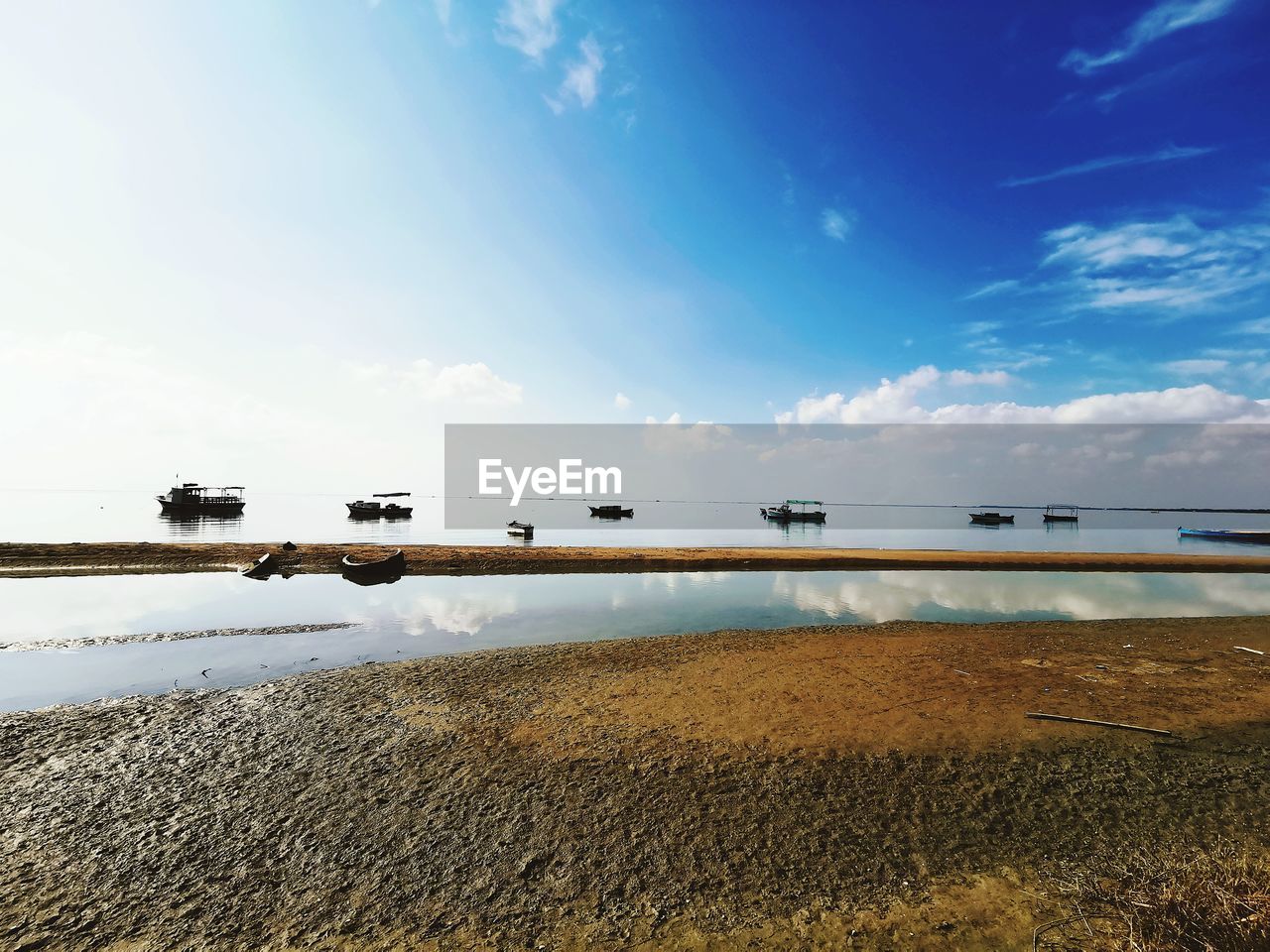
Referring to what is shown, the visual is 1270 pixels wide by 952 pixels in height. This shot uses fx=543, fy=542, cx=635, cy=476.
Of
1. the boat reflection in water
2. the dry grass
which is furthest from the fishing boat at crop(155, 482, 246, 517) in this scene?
the dry grass

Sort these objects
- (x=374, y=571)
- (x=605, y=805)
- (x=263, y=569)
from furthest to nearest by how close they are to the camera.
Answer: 1. (x=263, y=569)
2. (x=374, y=571)
3. (x=605, y=805)

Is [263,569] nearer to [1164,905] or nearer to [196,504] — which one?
[1164,905]

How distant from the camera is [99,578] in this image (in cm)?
2853

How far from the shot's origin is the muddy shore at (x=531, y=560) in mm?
32906

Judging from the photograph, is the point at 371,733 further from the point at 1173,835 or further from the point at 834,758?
the point at 1173,835

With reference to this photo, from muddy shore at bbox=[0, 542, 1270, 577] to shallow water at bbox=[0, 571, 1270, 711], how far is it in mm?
3001

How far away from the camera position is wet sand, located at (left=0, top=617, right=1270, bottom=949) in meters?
4.92

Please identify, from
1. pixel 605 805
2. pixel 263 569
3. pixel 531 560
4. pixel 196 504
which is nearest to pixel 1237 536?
pixel 531 560

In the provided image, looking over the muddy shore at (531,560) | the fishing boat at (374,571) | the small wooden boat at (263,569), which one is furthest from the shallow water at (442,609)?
the muddy shore at (531,560)

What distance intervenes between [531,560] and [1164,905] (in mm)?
34278

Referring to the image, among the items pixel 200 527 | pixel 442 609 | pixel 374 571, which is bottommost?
pixel 442 609

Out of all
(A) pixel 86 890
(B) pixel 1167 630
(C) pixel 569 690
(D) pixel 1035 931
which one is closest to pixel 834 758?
(D) pixel 1035 931

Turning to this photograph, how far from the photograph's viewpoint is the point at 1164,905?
4.12 meters

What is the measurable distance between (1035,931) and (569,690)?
797 cm
